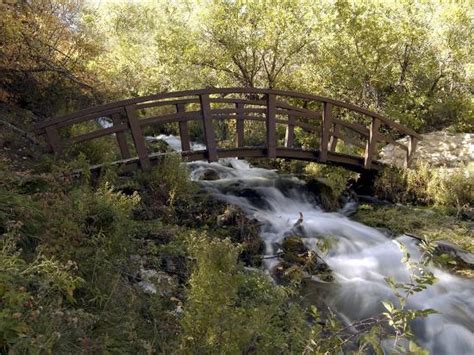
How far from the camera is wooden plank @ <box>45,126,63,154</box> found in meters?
7.26

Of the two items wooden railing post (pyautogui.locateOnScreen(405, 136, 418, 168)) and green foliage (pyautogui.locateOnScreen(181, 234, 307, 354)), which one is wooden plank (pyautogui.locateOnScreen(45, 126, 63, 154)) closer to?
green foliage (pyautogui.locateOnScreen(181, 234, 307, 354))

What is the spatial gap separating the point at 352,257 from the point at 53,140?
529 centimetres

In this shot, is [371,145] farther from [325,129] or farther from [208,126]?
[208,126]

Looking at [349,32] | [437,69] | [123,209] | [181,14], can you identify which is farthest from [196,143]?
[123,209]

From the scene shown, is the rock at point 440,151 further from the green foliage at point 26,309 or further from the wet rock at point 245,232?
the green foliage at point 26,309

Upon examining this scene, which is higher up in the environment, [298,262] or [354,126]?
[354,126]

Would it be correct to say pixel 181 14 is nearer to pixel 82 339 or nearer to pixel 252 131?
pixel 252 131

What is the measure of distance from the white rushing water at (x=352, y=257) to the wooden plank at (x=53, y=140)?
3107mm

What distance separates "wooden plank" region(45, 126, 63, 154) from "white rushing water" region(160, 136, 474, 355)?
3.11 metres

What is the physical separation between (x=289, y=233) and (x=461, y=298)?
2.76m

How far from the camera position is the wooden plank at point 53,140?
7262mm

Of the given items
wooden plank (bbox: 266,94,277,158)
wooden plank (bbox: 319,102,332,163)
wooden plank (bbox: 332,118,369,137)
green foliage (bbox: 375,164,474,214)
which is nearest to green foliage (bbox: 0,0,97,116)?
wooden plank (bbox: 266,94,277,158)

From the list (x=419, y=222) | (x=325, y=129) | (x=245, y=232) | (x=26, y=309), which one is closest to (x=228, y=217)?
(x=245, y=232)

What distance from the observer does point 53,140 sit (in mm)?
7297
